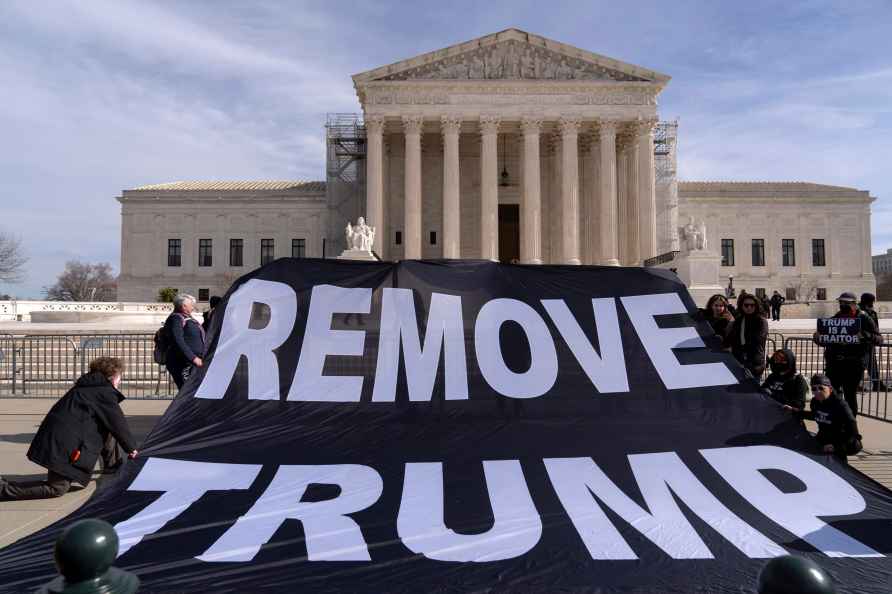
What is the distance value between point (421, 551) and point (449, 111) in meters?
36.4

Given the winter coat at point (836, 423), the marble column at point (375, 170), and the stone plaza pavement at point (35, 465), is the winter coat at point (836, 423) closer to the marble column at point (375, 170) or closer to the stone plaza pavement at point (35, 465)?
the stone plaza pavement at point (35, 465)

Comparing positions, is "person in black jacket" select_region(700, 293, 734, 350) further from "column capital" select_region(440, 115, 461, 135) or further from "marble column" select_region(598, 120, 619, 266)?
"column capital" select_region(440, 115, 461, 135)

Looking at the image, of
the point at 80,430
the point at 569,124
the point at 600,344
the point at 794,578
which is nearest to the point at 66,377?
the point at 80,430

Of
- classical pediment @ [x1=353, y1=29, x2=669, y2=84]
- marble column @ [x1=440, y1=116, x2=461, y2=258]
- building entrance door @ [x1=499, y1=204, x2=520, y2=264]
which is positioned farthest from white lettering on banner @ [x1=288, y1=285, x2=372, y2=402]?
building entrance door @ [x1=499, y1=204, x2=520, y2=264]

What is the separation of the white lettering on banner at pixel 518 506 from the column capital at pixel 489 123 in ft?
114

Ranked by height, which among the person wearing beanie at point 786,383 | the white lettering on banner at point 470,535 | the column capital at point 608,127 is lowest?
the white lettering on banner at point 470,535

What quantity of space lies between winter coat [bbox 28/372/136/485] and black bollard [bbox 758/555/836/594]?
579 centimetres

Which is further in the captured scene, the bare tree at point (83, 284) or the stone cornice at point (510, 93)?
the bare tree at point (83, 284)

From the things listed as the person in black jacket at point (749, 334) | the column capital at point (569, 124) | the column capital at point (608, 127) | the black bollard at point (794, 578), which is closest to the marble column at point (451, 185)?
the column capital at point (569, 124)

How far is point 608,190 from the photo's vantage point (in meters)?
37.9

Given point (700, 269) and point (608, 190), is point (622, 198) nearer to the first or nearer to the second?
point (608, 190)

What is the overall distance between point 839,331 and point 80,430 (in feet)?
28.6

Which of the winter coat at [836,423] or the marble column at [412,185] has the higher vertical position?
the marble column at [412,185]

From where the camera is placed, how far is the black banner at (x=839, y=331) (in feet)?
25.2
